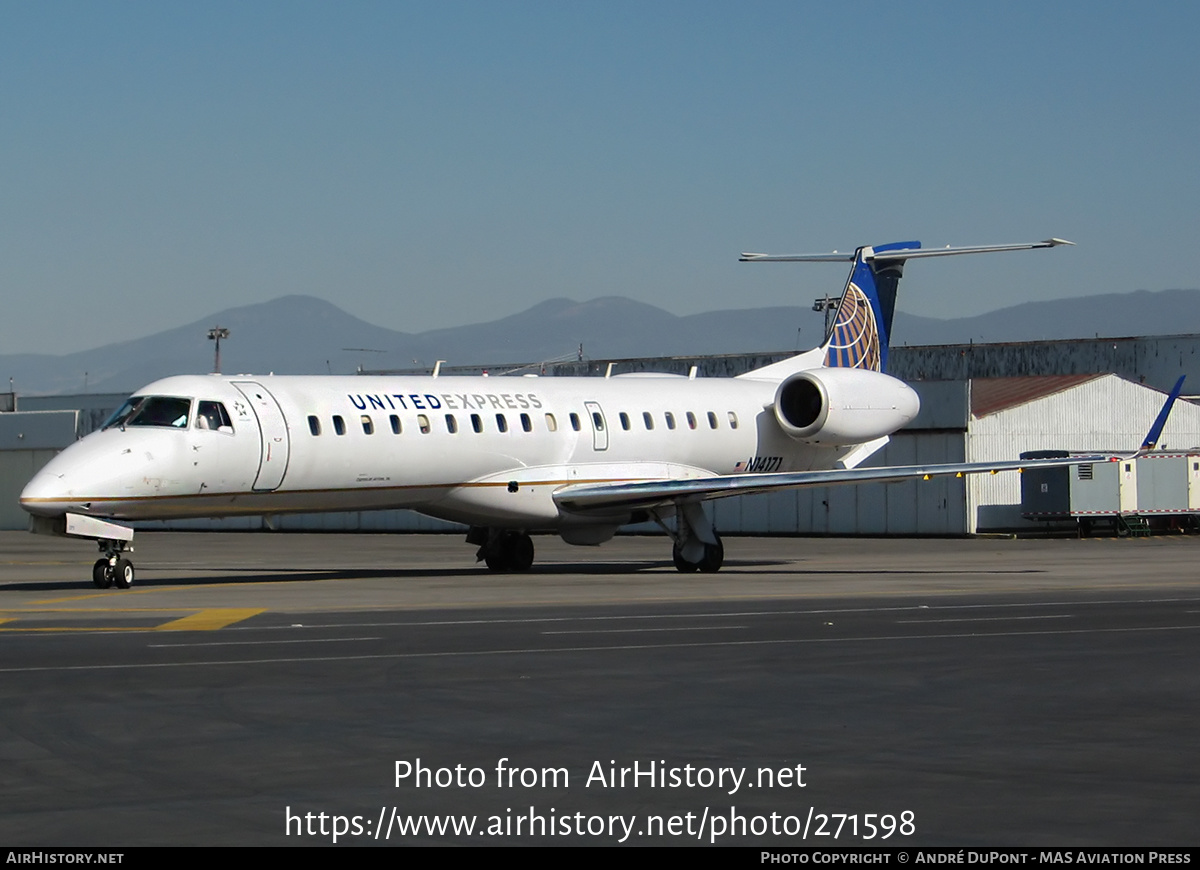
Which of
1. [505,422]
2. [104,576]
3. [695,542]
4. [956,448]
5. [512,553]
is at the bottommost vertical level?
[104,576]

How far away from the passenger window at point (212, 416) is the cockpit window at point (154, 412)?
0.20 metres

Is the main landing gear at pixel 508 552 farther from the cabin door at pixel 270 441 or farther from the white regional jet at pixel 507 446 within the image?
the cabin door at pixel 270 441

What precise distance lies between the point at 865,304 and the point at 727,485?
9972mm

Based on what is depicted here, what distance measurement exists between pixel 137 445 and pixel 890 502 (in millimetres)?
30142

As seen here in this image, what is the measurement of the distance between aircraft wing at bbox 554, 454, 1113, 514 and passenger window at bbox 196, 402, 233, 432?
6.76m

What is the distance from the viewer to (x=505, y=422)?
31375mm

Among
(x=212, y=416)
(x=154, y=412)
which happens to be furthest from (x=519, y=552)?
(x=154, y=412)

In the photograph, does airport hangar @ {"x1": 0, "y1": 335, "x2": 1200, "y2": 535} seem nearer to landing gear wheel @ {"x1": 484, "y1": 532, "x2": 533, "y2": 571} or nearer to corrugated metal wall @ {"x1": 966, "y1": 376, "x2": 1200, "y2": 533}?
corrugated metal wall @ {"x1": 966, "y1": 376, "x2": 1200, "y2": 533}

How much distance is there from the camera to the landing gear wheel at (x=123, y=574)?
26.8 metres

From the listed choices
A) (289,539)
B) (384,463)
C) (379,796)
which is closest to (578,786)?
(379,796)

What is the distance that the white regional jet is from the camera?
2667 cm

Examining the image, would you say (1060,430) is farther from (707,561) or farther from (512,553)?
(512,553)

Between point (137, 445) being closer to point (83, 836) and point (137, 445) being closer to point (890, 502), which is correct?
point (83, 836)

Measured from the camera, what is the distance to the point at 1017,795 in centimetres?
933
